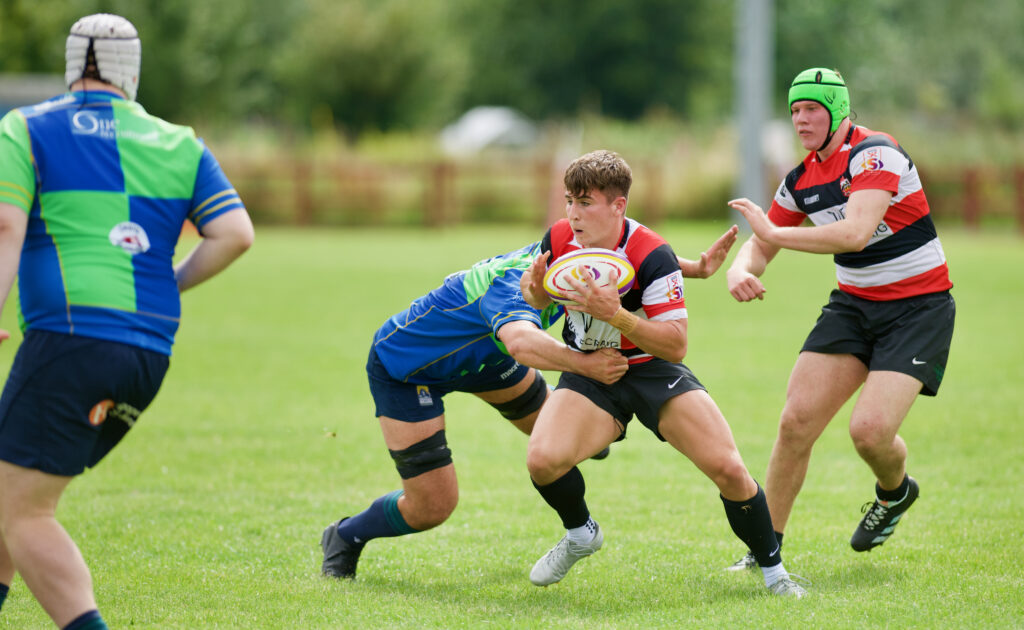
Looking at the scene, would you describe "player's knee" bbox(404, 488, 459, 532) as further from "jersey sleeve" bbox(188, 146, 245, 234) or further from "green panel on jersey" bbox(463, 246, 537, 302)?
"jersey sleeve" bbox(188, 146, 245, 234)

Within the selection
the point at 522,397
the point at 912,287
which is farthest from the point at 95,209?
the point at 912,287

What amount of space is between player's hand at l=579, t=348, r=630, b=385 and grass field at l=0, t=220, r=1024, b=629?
1023mm

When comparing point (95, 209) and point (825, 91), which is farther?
point (825, 91)

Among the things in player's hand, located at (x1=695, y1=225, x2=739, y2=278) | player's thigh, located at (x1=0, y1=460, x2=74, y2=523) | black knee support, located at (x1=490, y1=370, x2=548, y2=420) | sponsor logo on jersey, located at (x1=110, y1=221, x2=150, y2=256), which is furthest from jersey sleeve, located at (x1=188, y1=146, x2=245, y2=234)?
player's hand, located at (x1=695, y1=225, x2=739, y2=278)

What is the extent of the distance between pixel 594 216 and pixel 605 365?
0.61 meters

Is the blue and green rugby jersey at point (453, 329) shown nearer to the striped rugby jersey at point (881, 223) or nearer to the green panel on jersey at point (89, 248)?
the striped rugby jersey at point (881, 223)

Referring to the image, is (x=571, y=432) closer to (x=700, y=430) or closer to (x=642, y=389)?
(x=642, y=389)

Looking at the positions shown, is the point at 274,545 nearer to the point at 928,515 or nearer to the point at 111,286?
the point at 111,286

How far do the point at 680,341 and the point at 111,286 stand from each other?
2188 millimetres

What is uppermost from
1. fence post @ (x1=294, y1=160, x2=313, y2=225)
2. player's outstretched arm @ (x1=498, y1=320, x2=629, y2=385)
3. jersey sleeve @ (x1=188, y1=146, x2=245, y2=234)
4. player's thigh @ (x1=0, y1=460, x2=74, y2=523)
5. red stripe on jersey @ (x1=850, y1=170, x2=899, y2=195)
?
red stripe on jersey @ (x1=850, y1=170, x2=899, y2=195)

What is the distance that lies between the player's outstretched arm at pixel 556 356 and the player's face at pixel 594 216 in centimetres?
45

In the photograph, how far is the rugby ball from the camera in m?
4.49

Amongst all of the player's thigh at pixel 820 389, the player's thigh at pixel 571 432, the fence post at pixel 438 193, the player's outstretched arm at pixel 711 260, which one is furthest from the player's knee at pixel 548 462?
the fence post at pixel 438 193

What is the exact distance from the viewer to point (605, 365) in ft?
15.1
